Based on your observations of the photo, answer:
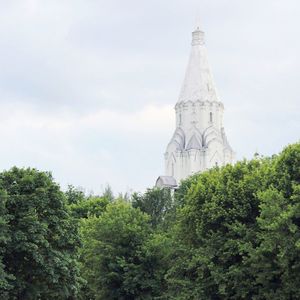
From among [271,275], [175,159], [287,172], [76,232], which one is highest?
[175,159]

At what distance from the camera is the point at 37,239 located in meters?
39.5

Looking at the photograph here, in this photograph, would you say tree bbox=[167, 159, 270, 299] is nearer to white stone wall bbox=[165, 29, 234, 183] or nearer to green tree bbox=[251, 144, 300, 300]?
green tree bbox=[251, 144, 300, 300]

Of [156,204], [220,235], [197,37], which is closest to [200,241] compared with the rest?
[220,235]

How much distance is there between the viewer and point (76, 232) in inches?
1709

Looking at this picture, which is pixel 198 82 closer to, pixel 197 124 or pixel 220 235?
pixel 197 124

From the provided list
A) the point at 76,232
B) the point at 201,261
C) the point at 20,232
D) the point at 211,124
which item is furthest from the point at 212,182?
the point at 211,124

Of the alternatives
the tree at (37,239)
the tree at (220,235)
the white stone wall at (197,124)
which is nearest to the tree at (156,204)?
the tree at (220,235)

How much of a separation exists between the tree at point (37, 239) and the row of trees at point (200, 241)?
0.06 metres

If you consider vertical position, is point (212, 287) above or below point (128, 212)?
below

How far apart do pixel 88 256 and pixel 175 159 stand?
272ft

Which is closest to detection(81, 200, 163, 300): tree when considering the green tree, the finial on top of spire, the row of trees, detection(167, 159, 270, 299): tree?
the row of trees

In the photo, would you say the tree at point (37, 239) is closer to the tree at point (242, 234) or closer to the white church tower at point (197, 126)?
the tree at point (242, 234)

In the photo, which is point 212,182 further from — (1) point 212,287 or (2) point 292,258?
(2) point 292,258

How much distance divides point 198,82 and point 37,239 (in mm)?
96306
